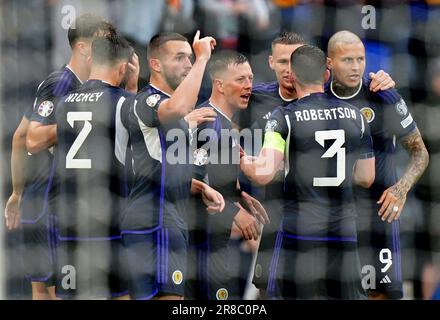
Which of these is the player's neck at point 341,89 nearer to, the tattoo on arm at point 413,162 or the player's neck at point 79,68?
the tattoo on arm at point 413,162

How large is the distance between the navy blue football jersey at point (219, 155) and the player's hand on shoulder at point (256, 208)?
1.2 inches

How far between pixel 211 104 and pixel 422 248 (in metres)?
0.66

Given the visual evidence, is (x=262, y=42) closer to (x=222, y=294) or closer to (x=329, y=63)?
(x=329, y=63)

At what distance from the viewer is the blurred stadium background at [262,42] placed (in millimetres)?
2986

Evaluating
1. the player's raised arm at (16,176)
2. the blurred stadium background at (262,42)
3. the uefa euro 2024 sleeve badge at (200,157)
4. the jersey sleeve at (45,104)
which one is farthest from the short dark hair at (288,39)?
the player's raised arm at (16,176)

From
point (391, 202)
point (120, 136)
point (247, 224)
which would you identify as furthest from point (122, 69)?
point (391, 202)

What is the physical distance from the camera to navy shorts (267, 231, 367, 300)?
2.98 metres

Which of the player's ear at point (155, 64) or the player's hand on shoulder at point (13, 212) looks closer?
the player's ear at point (155, 64)

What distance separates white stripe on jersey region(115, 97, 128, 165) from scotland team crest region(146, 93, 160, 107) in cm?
7

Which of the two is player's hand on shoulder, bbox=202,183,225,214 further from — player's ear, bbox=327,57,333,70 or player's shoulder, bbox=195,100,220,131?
player's ear, bbox=327,57,333,70

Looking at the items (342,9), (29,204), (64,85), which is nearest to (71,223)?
(29,204)
